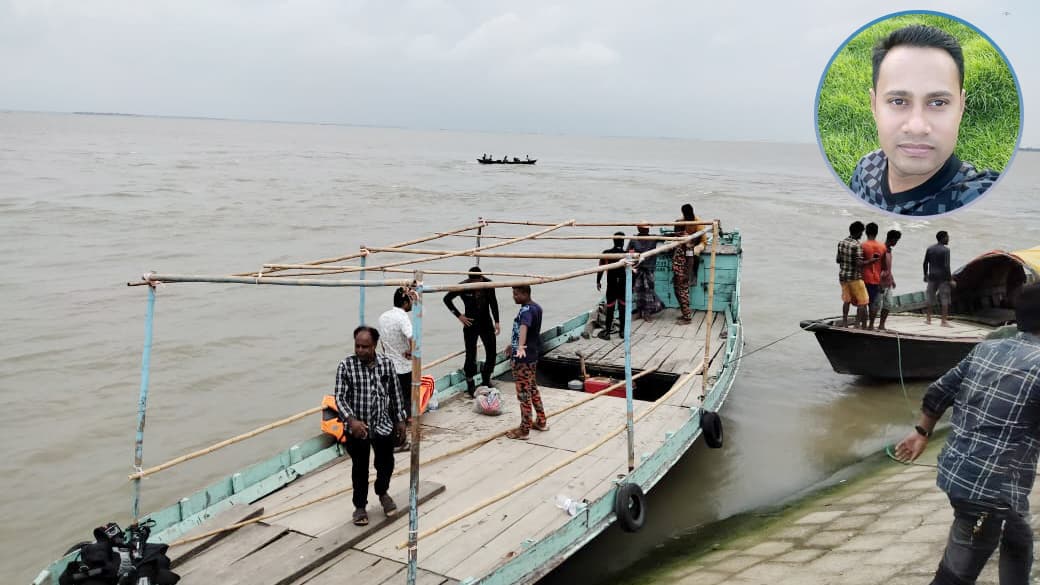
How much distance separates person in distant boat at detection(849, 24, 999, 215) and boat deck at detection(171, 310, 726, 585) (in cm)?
358

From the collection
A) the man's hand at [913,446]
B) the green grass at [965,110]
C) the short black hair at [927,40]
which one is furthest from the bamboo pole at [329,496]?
the short black hair at [927,40]

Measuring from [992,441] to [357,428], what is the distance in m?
3.64

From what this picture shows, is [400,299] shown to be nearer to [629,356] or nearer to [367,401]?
[367,401]

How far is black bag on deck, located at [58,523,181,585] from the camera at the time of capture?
4324 mm

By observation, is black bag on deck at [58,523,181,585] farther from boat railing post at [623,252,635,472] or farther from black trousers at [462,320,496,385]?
black trousers at [462,320,496,385]

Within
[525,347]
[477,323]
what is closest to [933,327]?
[477,323]

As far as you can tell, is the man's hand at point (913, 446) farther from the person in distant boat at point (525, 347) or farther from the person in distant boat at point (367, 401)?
the person in distant boat at point (525, 347)

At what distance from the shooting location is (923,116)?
249 cm

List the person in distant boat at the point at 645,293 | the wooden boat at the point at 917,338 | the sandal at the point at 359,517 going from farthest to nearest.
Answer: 1. the person in distant boat at the point at 645,293
2. the wooden boat at the point at 917,338
3. the sandal at the point at 359,517

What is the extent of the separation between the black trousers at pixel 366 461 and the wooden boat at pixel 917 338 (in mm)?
7231

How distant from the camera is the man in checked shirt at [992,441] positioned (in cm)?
344

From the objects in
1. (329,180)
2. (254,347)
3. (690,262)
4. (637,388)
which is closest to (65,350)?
(254,347)

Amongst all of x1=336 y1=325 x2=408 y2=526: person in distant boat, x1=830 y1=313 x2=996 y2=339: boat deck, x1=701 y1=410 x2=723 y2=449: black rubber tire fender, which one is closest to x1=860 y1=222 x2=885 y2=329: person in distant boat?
x1=830 y1=313 x2=996 y2=339: boat deck

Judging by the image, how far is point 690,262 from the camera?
473 inches
